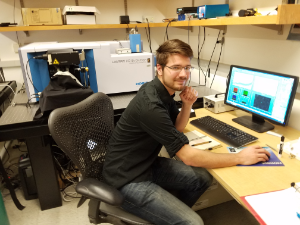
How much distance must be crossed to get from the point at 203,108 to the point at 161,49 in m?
0.81

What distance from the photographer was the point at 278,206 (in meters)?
0.87

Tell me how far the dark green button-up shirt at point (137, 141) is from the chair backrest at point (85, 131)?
0.07 m

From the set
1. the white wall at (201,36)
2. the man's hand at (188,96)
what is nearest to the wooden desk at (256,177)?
the man's hand at (188,96)

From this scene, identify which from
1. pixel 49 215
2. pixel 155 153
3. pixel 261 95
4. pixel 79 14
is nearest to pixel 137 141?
pixel 155 153

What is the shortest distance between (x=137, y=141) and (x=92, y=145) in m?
0.25

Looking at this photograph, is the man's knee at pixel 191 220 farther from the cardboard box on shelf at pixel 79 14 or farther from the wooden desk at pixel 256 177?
the cardboard box on shelf at pixel 79 14

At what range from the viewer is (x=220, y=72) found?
2.12 meters

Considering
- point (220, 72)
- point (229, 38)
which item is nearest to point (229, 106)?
point (220, 72)

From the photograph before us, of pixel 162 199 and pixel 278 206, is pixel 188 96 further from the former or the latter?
pixel 278 206

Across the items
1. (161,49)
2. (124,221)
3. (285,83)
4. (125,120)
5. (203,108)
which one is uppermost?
(161,49)

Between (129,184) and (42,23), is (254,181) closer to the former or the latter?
(129,184)

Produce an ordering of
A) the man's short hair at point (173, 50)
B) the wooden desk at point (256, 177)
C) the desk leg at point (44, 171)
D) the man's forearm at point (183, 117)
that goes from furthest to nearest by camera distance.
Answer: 1. the desk leg at point (44, 171)
2. the man's forearm at point (183, 117)
3. the man's short hair at point (173, 50)
4. the wooden desk at point (256, 177)

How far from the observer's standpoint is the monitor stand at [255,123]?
149 centimetres

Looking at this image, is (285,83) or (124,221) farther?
(285,83)
